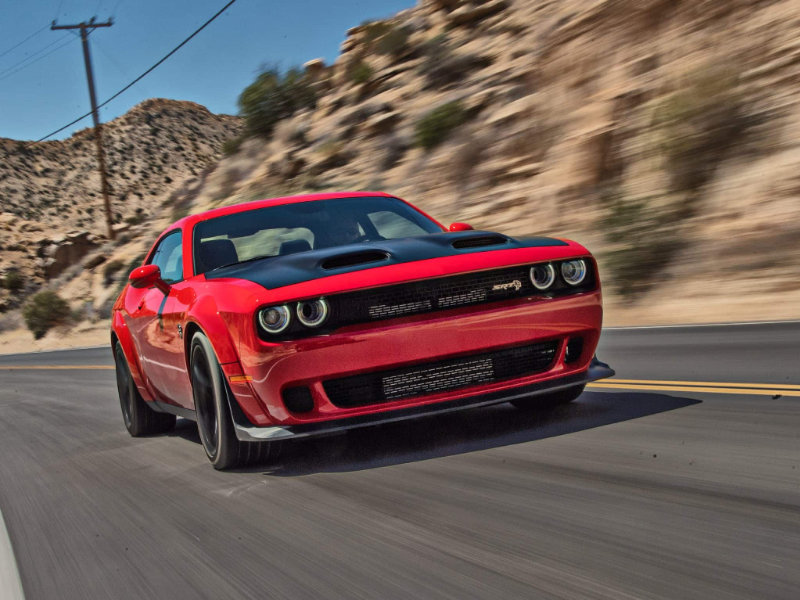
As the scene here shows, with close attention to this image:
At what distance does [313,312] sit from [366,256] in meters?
0.48

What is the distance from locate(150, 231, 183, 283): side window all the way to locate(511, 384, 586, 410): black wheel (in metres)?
2.24

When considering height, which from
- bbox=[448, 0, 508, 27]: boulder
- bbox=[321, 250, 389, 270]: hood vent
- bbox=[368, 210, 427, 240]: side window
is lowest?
bbox=[321, 250, 389, 270]: hood vent

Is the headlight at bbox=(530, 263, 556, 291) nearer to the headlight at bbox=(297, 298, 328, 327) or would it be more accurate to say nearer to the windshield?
the headlight at bbox=(297, 298, 328, 327)

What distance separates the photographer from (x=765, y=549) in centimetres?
289

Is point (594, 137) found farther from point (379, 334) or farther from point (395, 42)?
point (395, 42)

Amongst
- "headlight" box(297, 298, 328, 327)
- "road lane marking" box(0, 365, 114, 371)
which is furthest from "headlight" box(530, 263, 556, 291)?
"road lane marking" box(0, 365, 114, 371)

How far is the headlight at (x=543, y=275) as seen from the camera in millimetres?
4895

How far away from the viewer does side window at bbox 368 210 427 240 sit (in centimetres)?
629

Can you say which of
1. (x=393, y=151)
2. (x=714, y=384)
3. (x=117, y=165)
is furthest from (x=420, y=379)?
(x=117, y=165)

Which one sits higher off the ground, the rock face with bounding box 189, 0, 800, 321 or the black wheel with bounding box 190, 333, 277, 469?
the rock face with bounding box 189, 0, 800, 321

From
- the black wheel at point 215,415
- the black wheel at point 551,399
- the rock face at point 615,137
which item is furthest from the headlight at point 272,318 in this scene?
the rock face at point 615,137

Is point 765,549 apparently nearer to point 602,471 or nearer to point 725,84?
point 602,471

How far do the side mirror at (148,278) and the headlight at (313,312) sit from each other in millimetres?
1670

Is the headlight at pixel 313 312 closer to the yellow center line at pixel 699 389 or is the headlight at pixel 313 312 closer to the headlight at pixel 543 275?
the headlight at pixel 543 275
